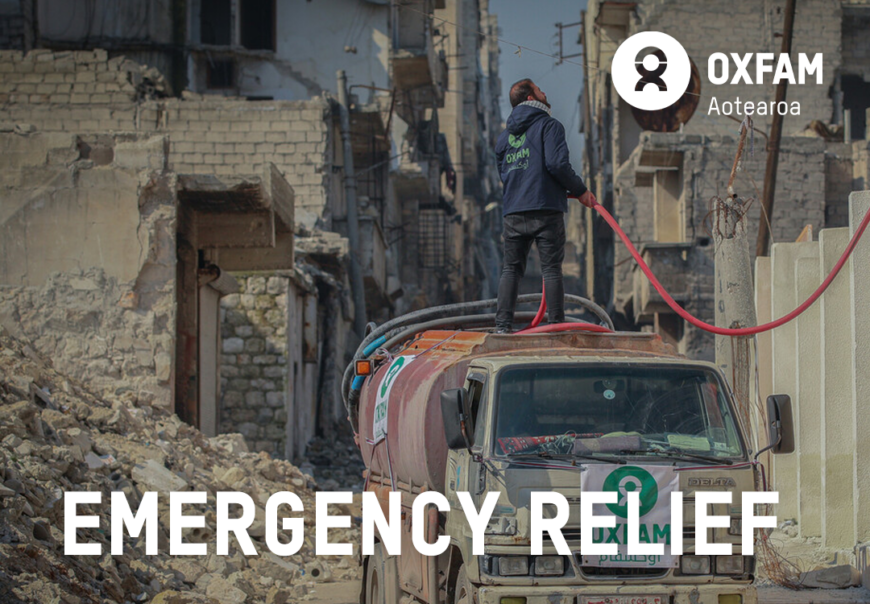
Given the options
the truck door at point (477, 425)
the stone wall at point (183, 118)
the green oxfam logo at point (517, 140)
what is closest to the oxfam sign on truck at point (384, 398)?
the truck door at point (477, 425)

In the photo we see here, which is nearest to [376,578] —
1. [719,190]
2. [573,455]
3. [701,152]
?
[573,455]

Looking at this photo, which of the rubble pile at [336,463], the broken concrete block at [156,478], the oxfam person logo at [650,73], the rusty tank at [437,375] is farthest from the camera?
the oxfam person logo at [650,73]

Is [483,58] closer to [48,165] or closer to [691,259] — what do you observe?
[691,259]

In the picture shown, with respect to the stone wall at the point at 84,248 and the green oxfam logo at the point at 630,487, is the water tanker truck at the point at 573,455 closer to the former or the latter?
the green oxfam logo at the point at 630,487

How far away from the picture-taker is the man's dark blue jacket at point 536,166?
24.5 ft

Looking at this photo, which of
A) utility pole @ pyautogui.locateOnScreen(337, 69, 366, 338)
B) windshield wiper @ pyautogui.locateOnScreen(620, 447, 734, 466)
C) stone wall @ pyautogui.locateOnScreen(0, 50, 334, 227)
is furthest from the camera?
utility pole @ pyautogui.locateOnScreen(337, 69, 366, 338)

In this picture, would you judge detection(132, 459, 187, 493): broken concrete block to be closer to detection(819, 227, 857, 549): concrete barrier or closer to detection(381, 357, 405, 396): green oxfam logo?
detection(381, 357, 405, 396): green oxfam logo

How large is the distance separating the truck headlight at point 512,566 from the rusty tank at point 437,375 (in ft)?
3.24

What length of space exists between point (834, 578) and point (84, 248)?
910 cm

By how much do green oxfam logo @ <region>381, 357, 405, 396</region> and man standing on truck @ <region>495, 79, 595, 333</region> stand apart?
77 centimetres

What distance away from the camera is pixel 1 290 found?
12.8 m

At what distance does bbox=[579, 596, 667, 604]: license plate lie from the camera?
5484mm

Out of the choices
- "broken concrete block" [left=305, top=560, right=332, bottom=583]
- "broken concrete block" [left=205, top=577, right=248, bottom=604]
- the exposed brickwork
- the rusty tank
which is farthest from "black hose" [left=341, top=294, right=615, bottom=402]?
the exposed brickwork

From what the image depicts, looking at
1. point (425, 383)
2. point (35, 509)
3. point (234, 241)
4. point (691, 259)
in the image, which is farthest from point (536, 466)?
point (691, 259)
